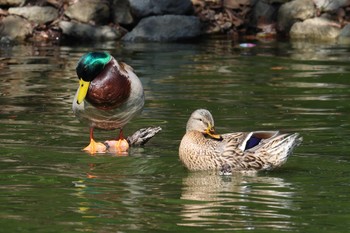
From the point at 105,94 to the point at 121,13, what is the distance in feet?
42.3

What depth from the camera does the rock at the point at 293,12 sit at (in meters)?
22.6

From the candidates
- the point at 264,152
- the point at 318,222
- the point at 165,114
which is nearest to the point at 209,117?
the point at 264,152

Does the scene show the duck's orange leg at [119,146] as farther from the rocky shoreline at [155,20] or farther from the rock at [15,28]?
the rock at [15,28]

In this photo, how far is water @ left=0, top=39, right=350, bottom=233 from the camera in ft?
24.5

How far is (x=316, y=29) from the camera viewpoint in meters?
22.3

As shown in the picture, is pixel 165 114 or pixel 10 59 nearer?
pixel 165 114

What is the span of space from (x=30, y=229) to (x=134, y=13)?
52.0 feet

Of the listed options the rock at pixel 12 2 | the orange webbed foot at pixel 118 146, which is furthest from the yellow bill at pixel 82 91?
the rock at pixel 12 2

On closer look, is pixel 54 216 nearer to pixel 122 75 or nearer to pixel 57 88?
pixel 122 75

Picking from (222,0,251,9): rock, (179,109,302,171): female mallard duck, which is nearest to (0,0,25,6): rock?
(222,0,251,9): rock

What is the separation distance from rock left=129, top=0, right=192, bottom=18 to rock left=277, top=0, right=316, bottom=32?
203 cm

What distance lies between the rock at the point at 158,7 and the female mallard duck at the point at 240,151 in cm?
1349

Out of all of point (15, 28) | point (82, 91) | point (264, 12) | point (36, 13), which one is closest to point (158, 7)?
point (264, 12)

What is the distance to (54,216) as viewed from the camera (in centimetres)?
750
